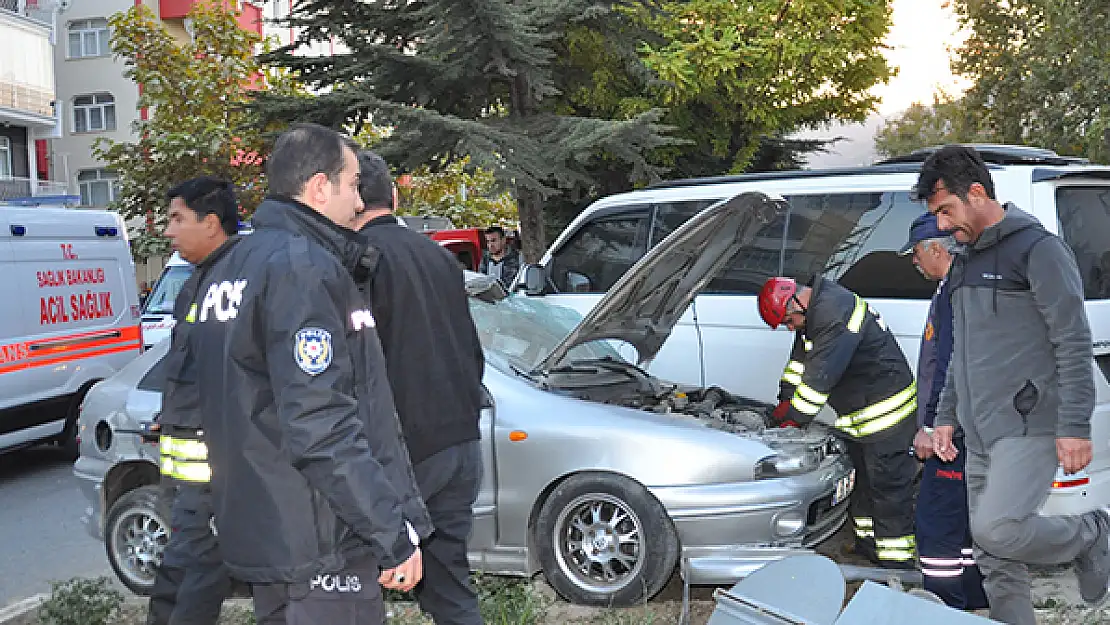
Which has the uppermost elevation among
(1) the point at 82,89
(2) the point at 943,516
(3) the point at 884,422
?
(1) the point at 82,89

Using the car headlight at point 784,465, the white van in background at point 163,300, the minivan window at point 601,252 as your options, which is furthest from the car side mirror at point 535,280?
the white van in background at point 163,300

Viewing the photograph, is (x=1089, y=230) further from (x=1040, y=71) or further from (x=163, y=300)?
(x=1040, y=71)

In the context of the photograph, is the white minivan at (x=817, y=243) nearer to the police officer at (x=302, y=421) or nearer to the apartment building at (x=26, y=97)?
the police officer at (x=302, y=421)

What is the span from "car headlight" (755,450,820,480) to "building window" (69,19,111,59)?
36931 mm

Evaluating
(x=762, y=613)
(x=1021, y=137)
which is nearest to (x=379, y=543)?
(x=762, y=613)

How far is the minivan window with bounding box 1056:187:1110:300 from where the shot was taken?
5328 mm

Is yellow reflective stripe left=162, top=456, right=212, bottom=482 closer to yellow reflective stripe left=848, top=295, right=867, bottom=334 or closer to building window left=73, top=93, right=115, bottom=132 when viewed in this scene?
yellow reflective stripe left=848, top=295, right=867, bottom=334

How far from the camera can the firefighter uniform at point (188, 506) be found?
3.39 meters

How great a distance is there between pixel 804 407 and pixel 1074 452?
188 cm

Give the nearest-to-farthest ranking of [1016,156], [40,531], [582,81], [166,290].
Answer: [1016,156] < [40,531] < [582,81] < [166,290]

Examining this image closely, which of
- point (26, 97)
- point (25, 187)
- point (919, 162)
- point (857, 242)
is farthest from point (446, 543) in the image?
point (25, 187)

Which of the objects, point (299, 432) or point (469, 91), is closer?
point (299, 432)

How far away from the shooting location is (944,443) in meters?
3.94

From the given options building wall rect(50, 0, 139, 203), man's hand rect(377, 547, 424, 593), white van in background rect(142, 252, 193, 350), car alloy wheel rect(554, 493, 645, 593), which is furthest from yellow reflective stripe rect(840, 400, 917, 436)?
building wall rect(50, 0, 139, 203)
